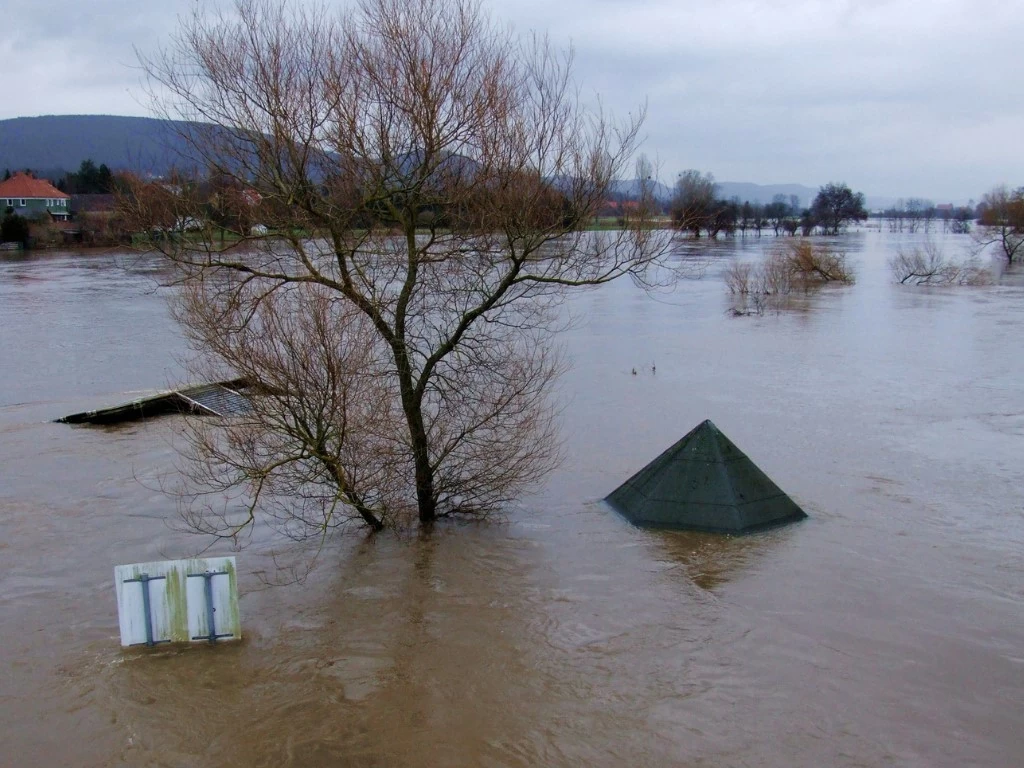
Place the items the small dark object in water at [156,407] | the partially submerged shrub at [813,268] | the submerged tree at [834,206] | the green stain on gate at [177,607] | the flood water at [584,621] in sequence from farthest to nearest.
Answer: the submerged tree at [834,206] < the partially submerged shrub at [813,268] < the small dark object in water at [156,407] < the green stain on gate at [177,607] < the flood water at [584,621]

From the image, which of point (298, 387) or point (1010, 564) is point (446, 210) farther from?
point (1010, 564)

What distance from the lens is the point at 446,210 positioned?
9.99m

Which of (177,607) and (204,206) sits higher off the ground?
(204,206)

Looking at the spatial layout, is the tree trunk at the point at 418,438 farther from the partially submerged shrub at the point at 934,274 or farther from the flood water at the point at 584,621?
the partially submerged shrub at the point at 934,274

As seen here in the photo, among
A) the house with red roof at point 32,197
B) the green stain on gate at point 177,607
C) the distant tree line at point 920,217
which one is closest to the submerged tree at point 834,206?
the distant tree line at point 920,217

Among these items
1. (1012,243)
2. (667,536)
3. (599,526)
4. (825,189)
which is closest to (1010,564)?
(667,536)

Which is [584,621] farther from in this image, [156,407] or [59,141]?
[59,141]

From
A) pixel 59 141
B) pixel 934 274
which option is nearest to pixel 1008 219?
pixel 934 274

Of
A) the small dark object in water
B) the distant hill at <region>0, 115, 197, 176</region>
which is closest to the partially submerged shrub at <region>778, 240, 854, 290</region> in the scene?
the small dark object in water

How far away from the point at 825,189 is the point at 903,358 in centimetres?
8607

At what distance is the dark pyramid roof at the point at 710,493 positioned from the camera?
1140 cm

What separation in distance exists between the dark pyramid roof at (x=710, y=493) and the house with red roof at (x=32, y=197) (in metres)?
77.6

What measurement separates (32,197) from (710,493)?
8254 centimetres

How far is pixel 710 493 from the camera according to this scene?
11508 mm
